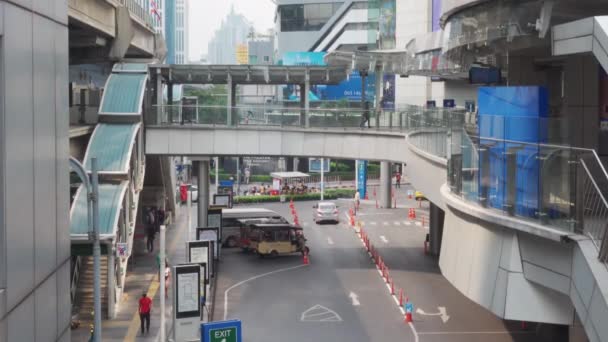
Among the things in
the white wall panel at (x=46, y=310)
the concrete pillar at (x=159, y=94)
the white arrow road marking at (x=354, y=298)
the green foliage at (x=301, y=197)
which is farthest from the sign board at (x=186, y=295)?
the green foliage at (x=301, y=197)

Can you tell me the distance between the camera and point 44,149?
35.4ft

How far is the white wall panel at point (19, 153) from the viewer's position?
929 centimetres

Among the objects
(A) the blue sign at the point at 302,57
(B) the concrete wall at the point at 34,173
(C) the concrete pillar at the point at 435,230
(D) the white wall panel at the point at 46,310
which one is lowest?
(C) the concrete pillar at the point at 435,230

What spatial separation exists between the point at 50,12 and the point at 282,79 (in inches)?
1252

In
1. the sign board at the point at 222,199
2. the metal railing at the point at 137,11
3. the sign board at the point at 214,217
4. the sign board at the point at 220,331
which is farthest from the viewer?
the sign board at the point at 222,199

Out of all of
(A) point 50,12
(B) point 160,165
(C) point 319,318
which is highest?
(A) point 50,12

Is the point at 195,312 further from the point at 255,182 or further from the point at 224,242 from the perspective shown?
the point at 255,182

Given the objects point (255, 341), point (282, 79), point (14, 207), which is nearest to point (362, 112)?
point (282, 79)

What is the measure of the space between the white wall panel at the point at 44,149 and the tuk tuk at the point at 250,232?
30189 millimetres

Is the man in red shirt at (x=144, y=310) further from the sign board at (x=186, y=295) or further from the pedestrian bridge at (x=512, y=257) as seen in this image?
the pedestrian bridge at (x=512, y=257)

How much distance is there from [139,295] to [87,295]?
11.1 ft

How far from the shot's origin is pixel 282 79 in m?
42.8

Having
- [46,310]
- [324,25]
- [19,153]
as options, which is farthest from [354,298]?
[324,25]

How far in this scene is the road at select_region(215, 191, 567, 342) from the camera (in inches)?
1046
